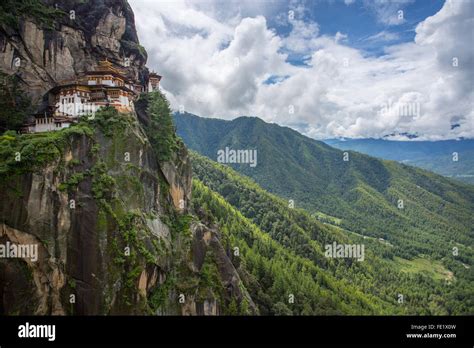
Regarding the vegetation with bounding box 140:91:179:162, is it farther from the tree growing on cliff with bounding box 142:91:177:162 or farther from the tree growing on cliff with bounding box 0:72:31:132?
the tree growing on cliff with bounding box 0:72:31:132

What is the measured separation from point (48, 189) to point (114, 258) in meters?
8.43

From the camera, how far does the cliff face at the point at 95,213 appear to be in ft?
89.1

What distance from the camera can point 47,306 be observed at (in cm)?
2733

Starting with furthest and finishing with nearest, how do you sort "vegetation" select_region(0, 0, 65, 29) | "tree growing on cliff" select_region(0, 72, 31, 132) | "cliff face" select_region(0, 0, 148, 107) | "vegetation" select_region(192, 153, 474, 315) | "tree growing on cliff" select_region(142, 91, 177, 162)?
"vegetation" select_region(192, 153, 474, 315), "tree growing on cliff" select_region(142, 91, 177, 162), "cliff face" select_region(0, 0, 148, 107), "vegetation" select_region(0, 0, 65, 29), "tree growing on cliff" select_region(0, 72, 31, 132)

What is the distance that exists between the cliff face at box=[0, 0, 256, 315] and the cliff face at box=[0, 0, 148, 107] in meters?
0.13

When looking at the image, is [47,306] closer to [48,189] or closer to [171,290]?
[48,189]

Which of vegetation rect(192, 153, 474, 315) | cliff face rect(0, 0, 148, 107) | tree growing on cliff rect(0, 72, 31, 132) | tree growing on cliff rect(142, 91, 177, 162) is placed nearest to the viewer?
tree growing on cliff rect(0, 72, 31, 132)

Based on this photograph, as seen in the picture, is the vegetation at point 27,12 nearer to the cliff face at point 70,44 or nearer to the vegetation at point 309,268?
the cliff face at point 70,44

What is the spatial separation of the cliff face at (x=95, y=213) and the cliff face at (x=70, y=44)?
13cm

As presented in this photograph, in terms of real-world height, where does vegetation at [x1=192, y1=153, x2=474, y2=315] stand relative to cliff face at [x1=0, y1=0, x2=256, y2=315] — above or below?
below

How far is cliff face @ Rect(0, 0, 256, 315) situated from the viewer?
27172 mm

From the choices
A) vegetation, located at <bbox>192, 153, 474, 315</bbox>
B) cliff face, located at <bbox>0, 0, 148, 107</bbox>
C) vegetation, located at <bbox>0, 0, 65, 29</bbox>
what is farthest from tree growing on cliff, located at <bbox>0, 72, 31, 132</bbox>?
vegetation, located at <bbox>192, 153, 474, 315</bbox>

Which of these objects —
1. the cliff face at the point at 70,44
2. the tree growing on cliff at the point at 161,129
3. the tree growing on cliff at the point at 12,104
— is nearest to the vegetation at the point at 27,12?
the cliff face at the point at 70,44
